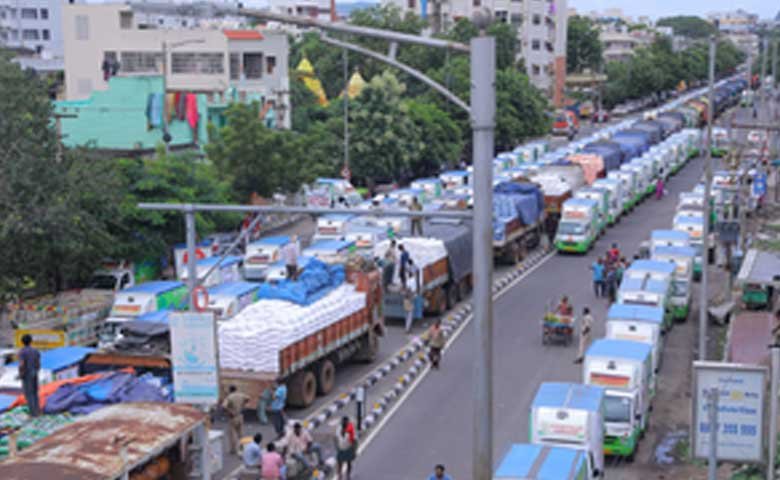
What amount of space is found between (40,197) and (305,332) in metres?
8.59

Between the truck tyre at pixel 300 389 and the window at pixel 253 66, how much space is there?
35251mm

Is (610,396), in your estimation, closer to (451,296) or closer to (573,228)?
(451,296)

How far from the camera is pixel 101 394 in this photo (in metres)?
17.7

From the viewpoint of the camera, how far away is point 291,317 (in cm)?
2006

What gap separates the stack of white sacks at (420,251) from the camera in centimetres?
2709

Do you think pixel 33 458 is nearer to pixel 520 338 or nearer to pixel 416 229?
pixel 520 338

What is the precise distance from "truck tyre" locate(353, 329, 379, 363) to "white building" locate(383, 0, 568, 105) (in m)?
76.3

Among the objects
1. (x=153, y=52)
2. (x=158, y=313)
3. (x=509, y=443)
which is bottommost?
(x=509, y=443)

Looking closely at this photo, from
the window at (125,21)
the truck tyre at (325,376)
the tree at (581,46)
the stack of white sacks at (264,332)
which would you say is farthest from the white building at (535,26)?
the stack of white sacks at (264,332)

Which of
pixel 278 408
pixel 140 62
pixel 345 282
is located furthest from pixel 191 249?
pixel 140 62

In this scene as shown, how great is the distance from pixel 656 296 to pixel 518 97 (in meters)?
42.7

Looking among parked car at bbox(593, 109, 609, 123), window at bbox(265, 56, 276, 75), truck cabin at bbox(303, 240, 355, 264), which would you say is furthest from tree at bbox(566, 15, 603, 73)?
truck cabin at bbox(303, 240, 355, 264)

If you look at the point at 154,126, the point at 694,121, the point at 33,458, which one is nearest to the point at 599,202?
the point at 154,126

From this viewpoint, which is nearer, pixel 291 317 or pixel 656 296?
pixel 291 317
